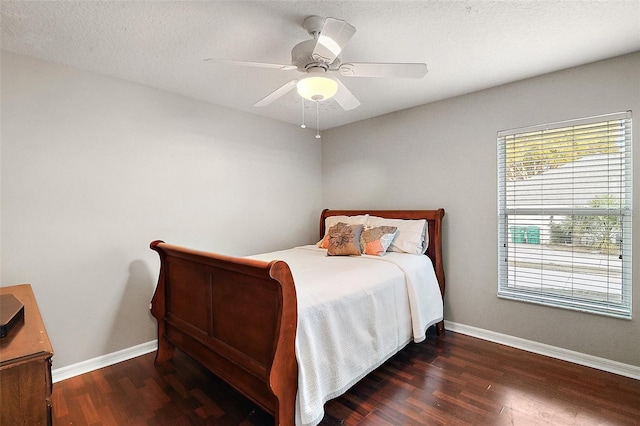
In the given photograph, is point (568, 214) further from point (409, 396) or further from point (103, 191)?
point (103, 191)

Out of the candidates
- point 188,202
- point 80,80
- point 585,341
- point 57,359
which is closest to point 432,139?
point 585,341

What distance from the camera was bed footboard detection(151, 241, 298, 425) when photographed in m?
1.51

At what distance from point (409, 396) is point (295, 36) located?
2.45 metres

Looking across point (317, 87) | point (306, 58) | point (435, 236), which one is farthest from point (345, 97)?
point (435, 236)

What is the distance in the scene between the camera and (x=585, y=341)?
8.00ft

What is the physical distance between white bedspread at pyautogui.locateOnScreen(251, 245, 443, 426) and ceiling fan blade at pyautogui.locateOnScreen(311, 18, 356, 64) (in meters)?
1.34

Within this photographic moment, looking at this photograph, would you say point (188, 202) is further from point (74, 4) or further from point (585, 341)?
point (585, 341)

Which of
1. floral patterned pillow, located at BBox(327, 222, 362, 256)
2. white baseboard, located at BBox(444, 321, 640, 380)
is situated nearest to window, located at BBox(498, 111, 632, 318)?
white baseboard, located at BBox(444, 321, 640, 380)

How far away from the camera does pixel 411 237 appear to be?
3.05 meters

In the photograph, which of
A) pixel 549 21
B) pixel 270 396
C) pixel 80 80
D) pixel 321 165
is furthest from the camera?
pixel 321 165

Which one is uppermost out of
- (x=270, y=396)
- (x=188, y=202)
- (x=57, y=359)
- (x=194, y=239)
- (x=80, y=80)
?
(x=80, y=80)

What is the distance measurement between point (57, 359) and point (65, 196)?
122cm

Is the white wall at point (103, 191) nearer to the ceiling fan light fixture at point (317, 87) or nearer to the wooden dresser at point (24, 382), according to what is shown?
the wooden dresser at point (24, 382)

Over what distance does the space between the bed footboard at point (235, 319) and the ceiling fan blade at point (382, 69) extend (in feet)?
3.82
